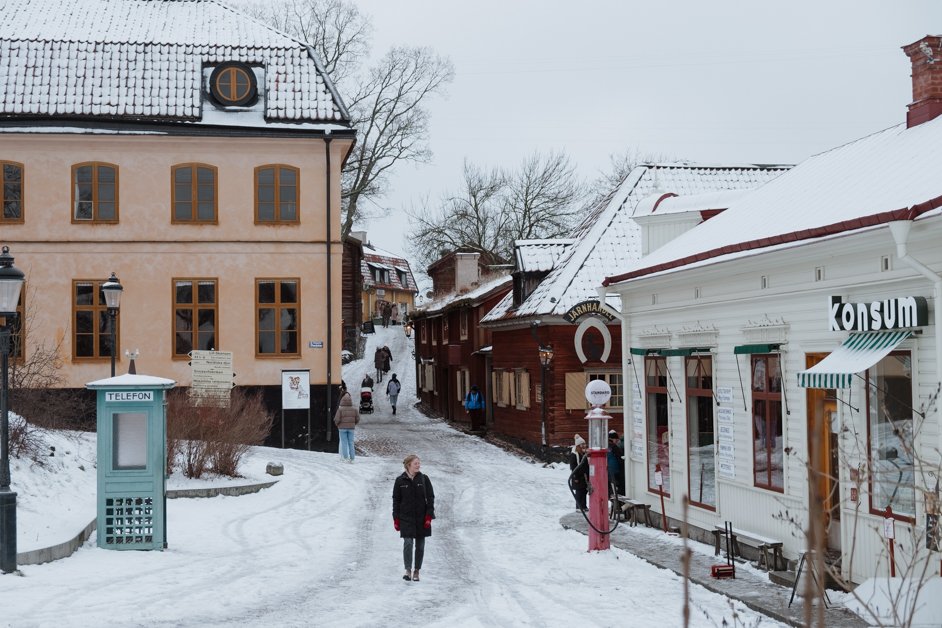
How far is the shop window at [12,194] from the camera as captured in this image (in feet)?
90.1

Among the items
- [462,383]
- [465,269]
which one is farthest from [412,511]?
[465,269]

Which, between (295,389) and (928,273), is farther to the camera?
(295,389)

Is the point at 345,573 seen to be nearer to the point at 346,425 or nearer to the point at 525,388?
the point at 346,425

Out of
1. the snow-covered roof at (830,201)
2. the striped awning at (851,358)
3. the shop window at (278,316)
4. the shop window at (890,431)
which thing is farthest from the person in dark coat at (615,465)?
the shop window at (278,316)

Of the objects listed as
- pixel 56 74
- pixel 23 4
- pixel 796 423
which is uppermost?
pixel 23 4

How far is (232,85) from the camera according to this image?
92.8 ft

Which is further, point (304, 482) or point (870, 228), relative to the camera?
point (304, 482)

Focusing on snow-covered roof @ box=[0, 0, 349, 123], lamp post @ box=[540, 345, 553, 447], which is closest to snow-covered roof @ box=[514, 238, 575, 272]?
lamp post @ box=[540, 345, 553, 447]

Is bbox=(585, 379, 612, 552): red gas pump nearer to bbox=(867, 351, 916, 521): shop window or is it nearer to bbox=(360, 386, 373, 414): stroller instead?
bbox=(867, 351, 916, 521): shop window

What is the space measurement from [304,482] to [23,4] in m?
17.5

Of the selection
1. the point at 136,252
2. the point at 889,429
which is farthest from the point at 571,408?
the point at 889,429

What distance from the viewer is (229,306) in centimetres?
2814

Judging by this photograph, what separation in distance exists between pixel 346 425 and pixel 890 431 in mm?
16086

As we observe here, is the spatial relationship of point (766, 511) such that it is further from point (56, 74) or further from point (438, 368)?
point (438, 368)
